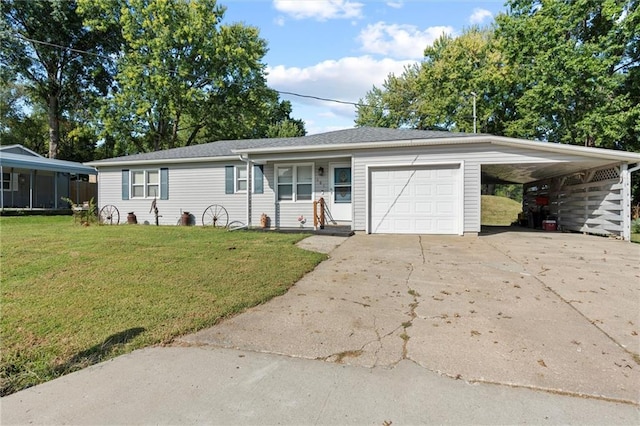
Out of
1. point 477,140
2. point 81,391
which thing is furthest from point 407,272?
point 477,140

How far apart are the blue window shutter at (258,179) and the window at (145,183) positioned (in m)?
4.26

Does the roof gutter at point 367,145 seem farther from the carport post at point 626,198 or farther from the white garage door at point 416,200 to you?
the carport post at point 626,198

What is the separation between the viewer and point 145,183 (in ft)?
46.0

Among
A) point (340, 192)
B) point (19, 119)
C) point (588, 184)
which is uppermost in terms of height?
point (19, 119)

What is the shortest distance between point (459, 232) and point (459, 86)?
58.5ft

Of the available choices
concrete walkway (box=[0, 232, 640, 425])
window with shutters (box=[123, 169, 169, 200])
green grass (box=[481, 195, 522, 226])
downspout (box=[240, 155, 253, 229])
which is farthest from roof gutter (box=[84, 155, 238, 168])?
green grass (box=[481, 195, 522, 226])

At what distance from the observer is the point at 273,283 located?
5078 millimetres

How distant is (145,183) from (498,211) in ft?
73.0

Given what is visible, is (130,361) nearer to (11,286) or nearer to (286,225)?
(11,286)

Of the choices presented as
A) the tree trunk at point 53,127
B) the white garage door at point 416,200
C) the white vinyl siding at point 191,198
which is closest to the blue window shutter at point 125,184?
the white vinyl siding at point 191,198

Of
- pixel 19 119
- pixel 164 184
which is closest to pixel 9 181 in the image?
pixel 164 184

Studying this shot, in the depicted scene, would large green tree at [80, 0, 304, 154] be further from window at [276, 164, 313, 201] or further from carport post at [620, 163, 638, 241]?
carport post at [620, 163, 638, 241]

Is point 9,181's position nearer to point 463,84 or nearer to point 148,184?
point 148,184

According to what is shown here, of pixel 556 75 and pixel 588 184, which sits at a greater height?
pixel 556 75
